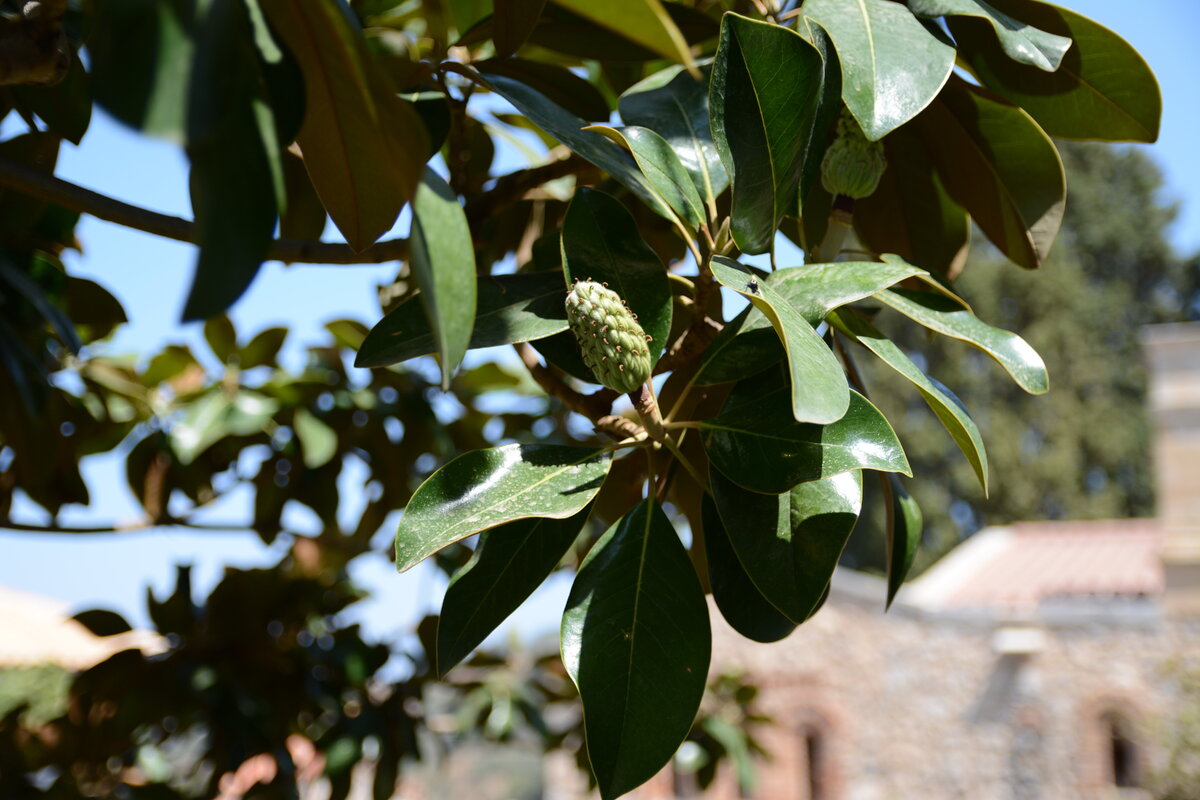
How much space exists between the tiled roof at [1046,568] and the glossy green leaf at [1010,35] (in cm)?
973

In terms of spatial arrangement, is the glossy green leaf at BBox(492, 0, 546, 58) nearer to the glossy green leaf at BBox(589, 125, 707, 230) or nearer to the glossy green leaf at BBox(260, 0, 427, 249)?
the glossy green leaf at BBox(589, 125, 707, 230)

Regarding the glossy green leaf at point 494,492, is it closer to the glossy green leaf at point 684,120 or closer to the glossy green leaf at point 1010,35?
the glossy green leaf at point 684,120

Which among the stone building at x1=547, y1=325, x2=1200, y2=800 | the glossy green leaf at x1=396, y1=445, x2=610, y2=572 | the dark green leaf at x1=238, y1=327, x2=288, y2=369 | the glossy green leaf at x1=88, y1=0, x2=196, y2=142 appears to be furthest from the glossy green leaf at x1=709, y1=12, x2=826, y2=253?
the stone building at x1=547, y1=325, x2=1200, y2=800

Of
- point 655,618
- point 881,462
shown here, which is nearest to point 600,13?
point 881,462

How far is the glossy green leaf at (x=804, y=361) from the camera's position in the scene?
0.59 m

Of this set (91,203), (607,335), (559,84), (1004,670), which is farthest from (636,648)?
(1004,670)

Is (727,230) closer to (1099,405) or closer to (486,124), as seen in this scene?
(486,124)

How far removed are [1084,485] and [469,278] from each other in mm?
22432

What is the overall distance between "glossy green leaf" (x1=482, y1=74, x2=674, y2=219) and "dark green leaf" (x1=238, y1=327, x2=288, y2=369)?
138 cm

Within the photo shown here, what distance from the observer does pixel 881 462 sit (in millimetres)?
692

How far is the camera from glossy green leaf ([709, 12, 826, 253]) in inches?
31.1

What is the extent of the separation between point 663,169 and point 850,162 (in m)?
0.16

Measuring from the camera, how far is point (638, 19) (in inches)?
19.7

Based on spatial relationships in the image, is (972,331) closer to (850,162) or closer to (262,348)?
(850,162)
